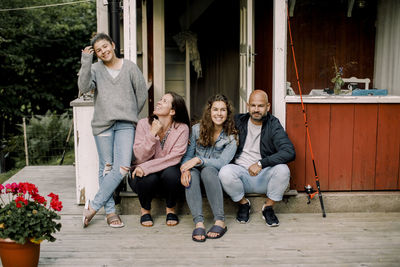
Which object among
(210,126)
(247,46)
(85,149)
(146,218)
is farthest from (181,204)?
(247,46)

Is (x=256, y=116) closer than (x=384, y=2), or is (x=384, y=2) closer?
(x=256, y=116)

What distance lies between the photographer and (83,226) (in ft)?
12.5

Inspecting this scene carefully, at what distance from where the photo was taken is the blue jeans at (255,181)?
12.3ft

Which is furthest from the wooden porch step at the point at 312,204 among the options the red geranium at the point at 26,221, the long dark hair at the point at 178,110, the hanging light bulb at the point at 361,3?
the hanging light bulb at the point at 361,3

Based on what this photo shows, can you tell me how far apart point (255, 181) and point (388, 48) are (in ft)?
5.76

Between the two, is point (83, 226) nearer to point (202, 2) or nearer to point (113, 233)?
point (113, 233)

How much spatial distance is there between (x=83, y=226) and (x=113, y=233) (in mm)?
287

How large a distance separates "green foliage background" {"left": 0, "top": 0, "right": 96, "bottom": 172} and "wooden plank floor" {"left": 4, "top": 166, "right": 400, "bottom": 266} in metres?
5.60

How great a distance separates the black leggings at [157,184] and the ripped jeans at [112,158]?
0.47 feet

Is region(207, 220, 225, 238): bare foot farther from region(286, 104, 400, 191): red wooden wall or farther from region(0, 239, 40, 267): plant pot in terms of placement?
region(0, 239, 40, 267): plant pot

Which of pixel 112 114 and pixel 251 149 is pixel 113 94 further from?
pixel 251 149

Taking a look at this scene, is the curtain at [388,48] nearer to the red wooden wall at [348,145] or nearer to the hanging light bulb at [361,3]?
the hanging light bulb at [361,3]

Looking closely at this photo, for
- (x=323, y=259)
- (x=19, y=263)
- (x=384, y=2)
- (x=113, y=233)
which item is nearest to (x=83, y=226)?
(x=113, y=233)

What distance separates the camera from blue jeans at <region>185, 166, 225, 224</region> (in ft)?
12.0
